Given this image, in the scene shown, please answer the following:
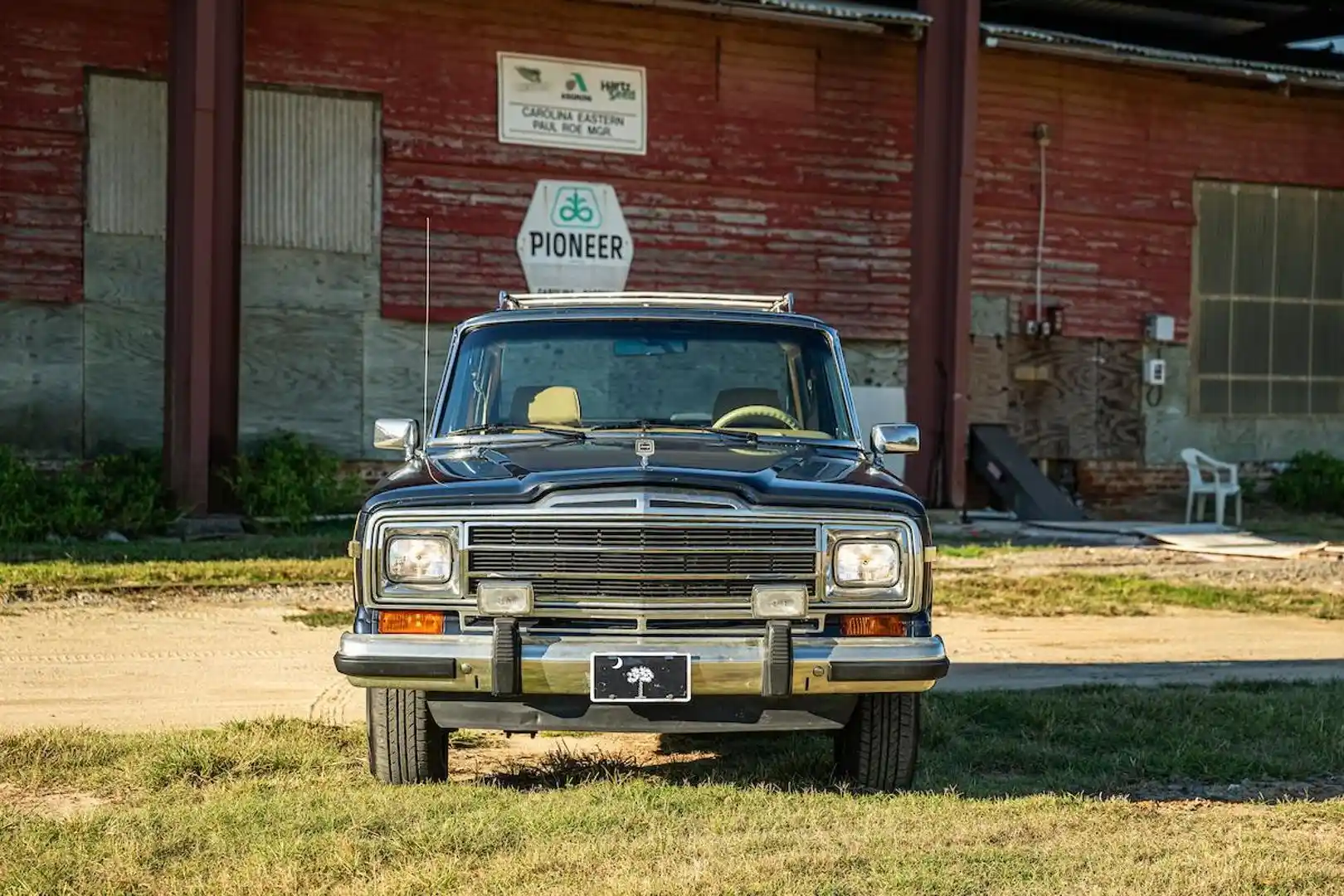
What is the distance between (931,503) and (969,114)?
14.1 feet

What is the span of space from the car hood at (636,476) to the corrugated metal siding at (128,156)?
12.0m

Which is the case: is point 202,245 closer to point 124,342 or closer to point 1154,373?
point 124,342

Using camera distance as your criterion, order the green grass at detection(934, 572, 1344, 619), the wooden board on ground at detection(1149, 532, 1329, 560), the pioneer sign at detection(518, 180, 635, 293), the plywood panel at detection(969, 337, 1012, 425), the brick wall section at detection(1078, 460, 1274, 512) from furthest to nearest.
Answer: the brick wall section at detection(1078, 460, 1274, 512), the plywood panel at detection(969, 337, 1012, 425), the pioneer sign at detection(518, 180, 635, 293), the wooden board on ground at detection(1149, 532, 1329, 560), the green grass at detection(934, 572, 1344, 619)

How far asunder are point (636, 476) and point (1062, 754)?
2333mm

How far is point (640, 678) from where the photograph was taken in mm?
5770

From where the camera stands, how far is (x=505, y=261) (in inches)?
765

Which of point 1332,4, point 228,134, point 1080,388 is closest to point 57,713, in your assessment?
point 228,134

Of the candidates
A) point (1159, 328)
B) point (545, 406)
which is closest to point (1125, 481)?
point (1159, 328)

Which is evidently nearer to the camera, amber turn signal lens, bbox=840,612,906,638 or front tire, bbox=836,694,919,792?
amber turn signal lens, bbox=840,612,906,638

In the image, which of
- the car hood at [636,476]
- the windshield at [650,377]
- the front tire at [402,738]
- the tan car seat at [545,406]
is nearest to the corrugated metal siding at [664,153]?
the windshield at [650,377]

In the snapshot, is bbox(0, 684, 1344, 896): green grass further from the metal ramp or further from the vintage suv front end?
the metal ramp

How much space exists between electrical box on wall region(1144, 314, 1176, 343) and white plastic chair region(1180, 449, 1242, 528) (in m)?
→ 1.48

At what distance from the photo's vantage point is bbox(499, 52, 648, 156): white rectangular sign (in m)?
19.3

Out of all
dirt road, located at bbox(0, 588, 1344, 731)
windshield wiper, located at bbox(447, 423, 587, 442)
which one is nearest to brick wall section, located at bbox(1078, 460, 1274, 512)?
dirt road, located at bbox(0, 588, 1344, 731)
